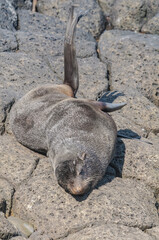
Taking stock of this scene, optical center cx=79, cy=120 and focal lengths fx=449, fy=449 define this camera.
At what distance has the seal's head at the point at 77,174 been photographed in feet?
13.2

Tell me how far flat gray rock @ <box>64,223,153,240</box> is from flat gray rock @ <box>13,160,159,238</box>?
8cm

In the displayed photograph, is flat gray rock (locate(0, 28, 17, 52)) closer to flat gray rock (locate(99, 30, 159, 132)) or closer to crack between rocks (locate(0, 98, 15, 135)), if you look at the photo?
flat gray rock (locate(99, 30, 159, 132))

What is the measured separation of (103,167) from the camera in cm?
439

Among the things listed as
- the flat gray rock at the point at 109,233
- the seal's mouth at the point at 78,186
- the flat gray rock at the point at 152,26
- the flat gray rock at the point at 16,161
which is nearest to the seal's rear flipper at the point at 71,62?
the flat gray rock at the point at 16,161

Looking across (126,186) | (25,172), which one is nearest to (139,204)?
(126,186)

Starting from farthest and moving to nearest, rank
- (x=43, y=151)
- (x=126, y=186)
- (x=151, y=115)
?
1. (x=151, y=115)
2. (x=43, y=151)
3. (x=126, y=186)

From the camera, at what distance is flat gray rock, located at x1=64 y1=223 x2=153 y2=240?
383 cm

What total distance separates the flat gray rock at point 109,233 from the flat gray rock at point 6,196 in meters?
0.75

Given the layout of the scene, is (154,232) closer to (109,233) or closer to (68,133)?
(109,233)

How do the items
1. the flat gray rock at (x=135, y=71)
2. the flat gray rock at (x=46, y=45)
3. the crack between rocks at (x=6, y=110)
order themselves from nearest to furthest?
the crack between rocks at (x=6, y=110) → the flat gray rock at (x=135, y=71) → the flat gray rock at (x=46, y=45)

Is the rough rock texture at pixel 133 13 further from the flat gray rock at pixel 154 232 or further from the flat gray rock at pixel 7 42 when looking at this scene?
the flat gray rock at pixel 154 232

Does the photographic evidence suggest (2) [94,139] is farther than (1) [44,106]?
No

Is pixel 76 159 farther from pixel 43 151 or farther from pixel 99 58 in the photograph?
pixel 99 58

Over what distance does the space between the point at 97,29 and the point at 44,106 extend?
12.7 feet
